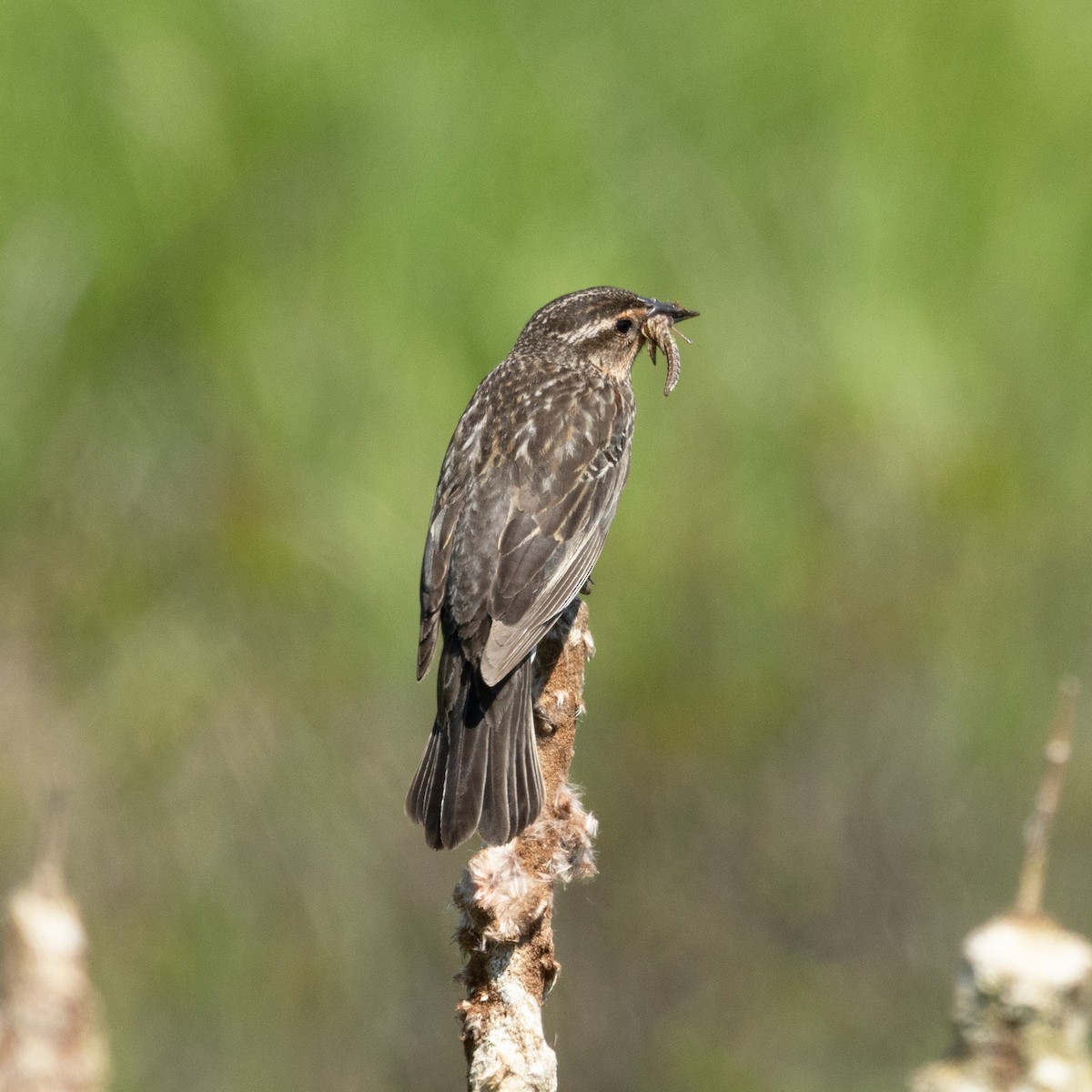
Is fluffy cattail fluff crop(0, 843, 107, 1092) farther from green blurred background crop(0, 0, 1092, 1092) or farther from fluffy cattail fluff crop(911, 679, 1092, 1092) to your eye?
green blurred background crop(0, 0, 1092, 1092)

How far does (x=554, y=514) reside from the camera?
11.8ft

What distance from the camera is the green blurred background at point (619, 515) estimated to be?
5.24 metres

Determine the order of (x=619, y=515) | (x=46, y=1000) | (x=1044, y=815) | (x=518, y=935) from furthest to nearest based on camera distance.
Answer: (x=619, y=515) < (x=518, y=935) < (x=46, y=1000) < (x=1044, y=815)

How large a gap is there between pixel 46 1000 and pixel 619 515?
12.2ft

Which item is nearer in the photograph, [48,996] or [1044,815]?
[1044,815]

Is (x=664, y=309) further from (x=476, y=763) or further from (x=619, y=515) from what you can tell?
(x=476, y=763)

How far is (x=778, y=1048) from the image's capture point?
566 centimetres

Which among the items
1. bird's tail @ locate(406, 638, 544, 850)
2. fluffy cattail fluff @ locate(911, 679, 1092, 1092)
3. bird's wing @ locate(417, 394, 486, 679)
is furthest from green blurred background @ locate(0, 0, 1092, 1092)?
fluffy cattail fluff @ locate(911, 679, 1092, 1092)

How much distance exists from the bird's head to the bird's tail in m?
1.06

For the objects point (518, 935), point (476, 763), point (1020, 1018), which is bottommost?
point (1020, 1018)

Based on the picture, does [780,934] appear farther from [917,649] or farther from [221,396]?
[221,396]

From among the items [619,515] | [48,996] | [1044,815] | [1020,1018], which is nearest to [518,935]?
[48,996]

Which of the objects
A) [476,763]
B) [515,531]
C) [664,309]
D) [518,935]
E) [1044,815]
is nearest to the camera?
[1044,815]

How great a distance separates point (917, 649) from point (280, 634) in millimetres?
1964
